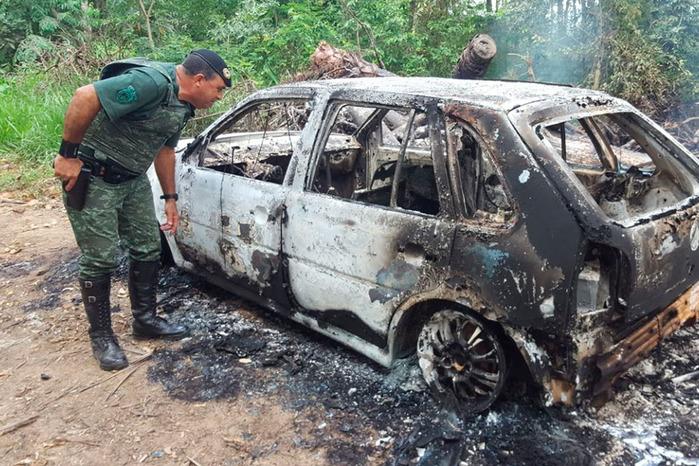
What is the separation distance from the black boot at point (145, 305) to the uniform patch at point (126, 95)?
1189 millimetres

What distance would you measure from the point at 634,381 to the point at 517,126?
1.56m

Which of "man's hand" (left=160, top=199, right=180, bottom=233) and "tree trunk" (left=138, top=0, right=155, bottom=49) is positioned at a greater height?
"tree trunk" (left=138, top=0, right=155, bottom=49)

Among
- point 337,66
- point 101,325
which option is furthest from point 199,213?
point 337,66

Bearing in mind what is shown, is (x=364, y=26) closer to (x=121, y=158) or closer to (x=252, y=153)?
(x=252, y=153)

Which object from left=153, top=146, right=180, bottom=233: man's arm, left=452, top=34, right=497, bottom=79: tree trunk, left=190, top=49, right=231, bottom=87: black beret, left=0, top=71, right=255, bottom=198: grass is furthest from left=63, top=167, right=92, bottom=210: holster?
left=452, top=34, right=497, bottom=79: tree trunk

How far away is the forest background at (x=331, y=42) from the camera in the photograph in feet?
27.1

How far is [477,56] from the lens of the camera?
8039 millimetres

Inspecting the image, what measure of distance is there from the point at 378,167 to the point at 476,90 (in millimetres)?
1199

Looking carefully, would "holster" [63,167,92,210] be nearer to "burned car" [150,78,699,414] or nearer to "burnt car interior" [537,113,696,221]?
"burned car" [150,78,699,414]

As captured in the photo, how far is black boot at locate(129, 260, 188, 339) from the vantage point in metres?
3.66

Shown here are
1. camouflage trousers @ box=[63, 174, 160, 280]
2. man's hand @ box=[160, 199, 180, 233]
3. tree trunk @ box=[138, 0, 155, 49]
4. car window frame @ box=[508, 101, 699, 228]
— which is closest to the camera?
car window frame @ box=[508, 101, 699, 228]

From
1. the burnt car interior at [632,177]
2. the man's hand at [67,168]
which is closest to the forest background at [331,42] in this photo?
the man's hand at [67,168]

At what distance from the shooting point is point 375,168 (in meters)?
4.04

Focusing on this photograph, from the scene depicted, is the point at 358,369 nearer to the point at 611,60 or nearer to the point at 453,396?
the point at 453,396
